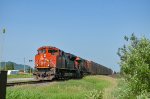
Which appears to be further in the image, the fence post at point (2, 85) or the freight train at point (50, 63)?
the freight train at point (50, 63)

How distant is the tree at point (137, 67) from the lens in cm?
980

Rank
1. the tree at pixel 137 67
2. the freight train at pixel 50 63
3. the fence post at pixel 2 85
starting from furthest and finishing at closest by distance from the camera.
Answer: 1. the freight train at pixel 50 63
2. the tree at pixel 137 67
3. the fence post at pixel 2 85

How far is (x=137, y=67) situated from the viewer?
9828mm

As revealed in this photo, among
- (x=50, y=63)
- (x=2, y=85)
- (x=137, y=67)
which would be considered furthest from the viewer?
(x=50, y=63)

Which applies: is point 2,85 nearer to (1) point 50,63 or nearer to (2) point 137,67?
(2) point 137,67

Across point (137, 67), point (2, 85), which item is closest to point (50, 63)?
point (137, 67)

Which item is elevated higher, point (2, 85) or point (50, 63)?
point (50, 63)

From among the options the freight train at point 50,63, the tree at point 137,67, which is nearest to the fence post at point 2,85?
the tree at point 137,67

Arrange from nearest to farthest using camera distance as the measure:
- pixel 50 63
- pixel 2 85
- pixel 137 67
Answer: pixel 2 85, pixel 137 67, pixel 50 63

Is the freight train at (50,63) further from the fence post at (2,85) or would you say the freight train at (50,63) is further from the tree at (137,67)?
the fence post at (2,85)

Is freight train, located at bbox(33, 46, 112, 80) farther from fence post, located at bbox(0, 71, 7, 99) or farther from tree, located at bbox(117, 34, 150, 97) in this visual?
fence post, located at bbox(0, 71, 7, 99)

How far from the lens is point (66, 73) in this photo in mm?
47188

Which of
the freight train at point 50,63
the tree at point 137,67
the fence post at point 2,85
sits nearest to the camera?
the fence post at point 2,85

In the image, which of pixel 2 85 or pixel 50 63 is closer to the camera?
pixel 2 85
